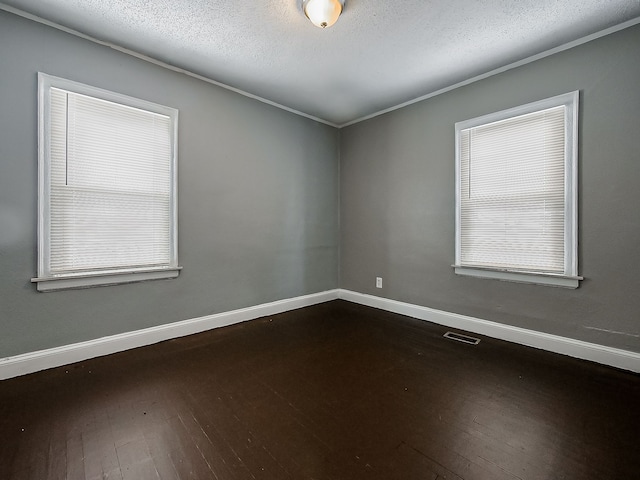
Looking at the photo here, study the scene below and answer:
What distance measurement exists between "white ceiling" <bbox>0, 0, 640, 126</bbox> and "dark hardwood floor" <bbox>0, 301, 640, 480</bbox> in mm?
2601

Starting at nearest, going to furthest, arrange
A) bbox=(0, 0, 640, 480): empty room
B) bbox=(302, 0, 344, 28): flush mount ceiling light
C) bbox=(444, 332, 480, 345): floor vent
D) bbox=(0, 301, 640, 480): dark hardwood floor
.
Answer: bbox=(0, 301, 640, 480): dark hardwood floor < bbox=(0, 0, 640, 480): empty room < bbox=(302, 0, 344, 28): flush mount ceiling light < bbox=(444, 332, 480, 345): floor vent

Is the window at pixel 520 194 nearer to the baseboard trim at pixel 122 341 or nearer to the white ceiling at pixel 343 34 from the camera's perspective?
the white ceiling at pixel 343 34

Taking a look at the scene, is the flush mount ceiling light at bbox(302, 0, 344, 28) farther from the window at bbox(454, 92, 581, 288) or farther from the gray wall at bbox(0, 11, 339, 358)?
the window at bbox(454, 92, 581, 288)

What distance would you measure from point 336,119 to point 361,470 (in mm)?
3898

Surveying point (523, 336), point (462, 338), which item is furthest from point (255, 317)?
point (523, 336)

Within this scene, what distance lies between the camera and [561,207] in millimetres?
2418

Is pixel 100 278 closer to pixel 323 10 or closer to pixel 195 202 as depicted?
pixel 195 202

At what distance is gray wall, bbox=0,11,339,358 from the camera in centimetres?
202

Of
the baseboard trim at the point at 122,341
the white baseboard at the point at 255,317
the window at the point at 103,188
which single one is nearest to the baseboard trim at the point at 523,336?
the white baseboard at the point at 255,317

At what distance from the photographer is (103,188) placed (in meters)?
2.35

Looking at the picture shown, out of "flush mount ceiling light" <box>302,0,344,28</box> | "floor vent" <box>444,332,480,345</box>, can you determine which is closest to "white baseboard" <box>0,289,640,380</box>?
"floor vent" <box>444,332,480,345</box>

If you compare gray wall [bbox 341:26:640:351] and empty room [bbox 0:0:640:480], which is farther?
gray wall [bbox 341:26:640:351]

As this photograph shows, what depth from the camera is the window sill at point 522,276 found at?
2.38 meters

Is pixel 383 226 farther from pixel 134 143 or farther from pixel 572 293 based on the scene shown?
pixel 134 143
